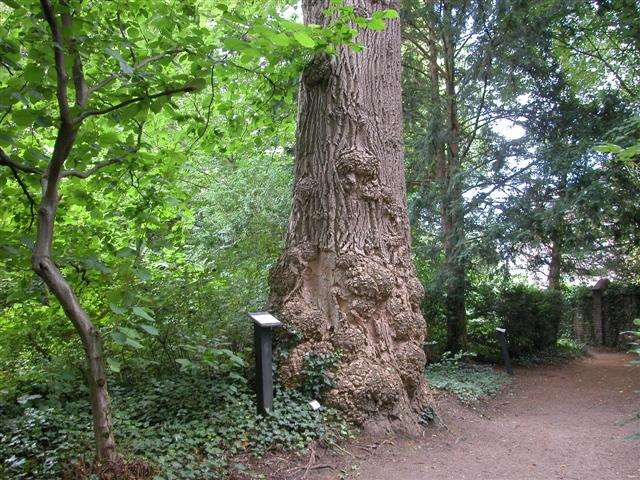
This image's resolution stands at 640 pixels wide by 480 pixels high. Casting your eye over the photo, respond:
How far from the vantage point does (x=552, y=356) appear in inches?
515

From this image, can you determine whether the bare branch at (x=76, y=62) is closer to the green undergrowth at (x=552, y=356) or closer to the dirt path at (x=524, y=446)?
the dirt path at (x=524, y=446)

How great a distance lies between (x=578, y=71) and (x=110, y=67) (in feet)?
50.3

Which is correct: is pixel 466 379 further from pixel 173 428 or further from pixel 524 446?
pixel 173 428

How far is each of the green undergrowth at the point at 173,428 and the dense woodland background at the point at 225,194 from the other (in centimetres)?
2

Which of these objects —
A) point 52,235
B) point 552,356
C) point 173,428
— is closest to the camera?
point 52,235

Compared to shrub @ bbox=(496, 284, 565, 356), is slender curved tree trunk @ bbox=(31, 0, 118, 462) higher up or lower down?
higher up

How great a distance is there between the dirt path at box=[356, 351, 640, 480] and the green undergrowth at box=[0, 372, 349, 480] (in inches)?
24.7

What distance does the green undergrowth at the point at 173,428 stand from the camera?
11.4 ft

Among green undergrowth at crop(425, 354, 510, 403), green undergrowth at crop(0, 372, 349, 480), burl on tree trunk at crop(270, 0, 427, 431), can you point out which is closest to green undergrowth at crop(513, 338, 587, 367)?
green undergrowth at crop(425, 354, 510, 403)

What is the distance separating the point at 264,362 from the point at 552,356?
1058 cm

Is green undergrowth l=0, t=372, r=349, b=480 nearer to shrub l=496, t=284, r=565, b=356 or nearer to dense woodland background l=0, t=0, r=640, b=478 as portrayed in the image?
dense woodland background l=0, t=0, r=640, b=478

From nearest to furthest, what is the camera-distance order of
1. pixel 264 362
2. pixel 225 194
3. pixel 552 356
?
1. pixel 264 362
2. pixel 225 194
3. pixel 552 356

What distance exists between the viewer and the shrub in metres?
12.6

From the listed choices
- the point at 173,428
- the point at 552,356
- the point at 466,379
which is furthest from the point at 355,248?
the point at 552,356
